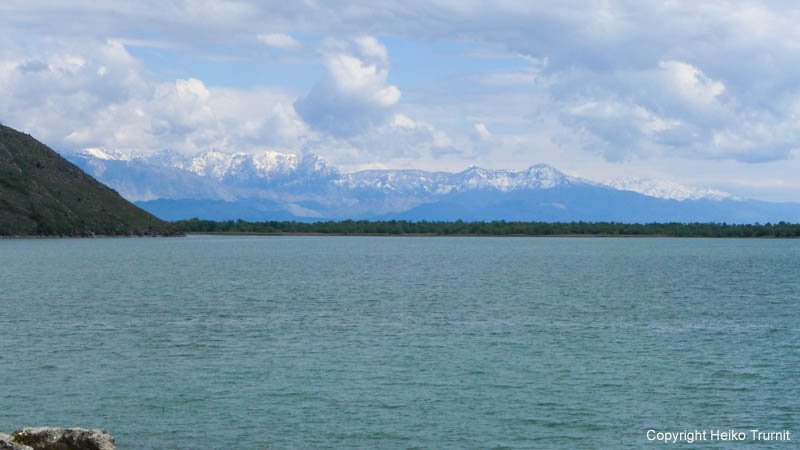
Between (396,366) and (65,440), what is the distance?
17259 mm

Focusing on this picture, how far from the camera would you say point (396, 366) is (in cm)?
3844

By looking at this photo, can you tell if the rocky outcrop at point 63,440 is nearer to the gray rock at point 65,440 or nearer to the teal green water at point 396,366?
the gray rock at point 65,440

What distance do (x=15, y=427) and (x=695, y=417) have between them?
23734 mm

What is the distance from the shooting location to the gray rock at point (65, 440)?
78.5 feet

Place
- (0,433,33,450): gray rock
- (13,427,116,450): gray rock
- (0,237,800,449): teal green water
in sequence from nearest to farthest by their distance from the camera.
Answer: (0,433,33,450): gray rock
(13,427,116,450): gray rock
(0,237,800,449): teal green water

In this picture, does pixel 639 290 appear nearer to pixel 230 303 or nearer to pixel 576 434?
pixel 230 303

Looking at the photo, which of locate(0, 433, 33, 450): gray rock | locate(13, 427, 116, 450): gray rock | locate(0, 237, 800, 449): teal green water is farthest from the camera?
locate(0, 237, 800, 449): teal green water

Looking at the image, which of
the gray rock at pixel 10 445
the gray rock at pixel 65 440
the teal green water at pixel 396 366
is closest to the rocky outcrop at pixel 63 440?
the gray rock at pixel 65 440

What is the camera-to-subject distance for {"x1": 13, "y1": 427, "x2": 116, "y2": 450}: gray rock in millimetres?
23938

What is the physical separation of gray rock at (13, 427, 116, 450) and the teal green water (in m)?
2.71

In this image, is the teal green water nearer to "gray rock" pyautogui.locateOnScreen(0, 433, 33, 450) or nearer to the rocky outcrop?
the rocky outcrop

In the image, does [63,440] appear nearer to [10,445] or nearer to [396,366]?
[10,445]

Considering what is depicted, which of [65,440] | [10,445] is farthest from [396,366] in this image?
[10,445]

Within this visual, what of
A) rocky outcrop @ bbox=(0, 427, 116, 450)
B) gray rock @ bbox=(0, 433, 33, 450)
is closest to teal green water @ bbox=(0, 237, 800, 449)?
rocky outcrop @ bbox=(0, 427, 116, 450)
